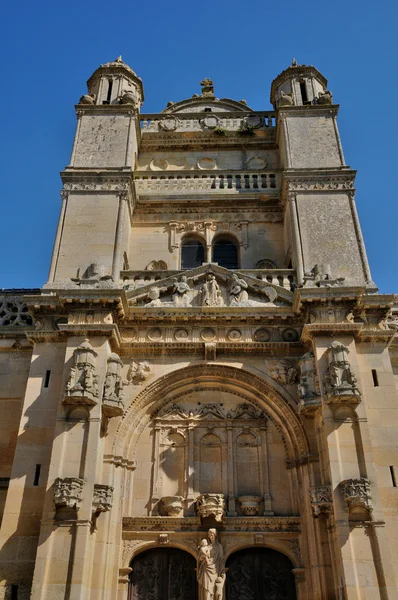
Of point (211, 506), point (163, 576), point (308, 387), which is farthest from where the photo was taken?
point (308, 387)

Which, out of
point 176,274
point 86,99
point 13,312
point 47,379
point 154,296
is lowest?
point 47,379

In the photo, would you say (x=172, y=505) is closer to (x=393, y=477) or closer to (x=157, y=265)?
(x=393, y=477)

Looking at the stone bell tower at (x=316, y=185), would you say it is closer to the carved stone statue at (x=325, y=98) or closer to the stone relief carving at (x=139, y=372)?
the carved stone statue at (x=325, y=98)

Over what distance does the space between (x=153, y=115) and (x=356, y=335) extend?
1346cm

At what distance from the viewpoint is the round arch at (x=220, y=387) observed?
16.0 metres

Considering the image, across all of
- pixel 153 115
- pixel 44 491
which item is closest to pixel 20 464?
pixel 44 491

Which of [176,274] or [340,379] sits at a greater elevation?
[176,274]

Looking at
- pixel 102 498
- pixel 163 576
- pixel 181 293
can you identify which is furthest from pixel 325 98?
pixel 163 576

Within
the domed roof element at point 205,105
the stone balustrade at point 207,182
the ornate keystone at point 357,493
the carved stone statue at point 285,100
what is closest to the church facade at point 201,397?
the ornate keystone at point 357,493

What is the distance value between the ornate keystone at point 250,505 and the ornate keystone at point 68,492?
4.35 m

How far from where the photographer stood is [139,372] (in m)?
16.8

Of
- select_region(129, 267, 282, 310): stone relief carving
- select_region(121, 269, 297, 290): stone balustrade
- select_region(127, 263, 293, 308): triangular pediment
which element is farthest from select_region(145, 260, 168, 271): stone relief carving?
select_region(129, 267, 282, 310): stone relief carving

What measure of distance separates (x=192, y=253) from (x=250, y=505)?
9.10 metres

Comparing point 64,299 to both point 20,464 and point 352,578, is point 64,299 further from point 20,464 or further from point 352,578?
point 352,578
